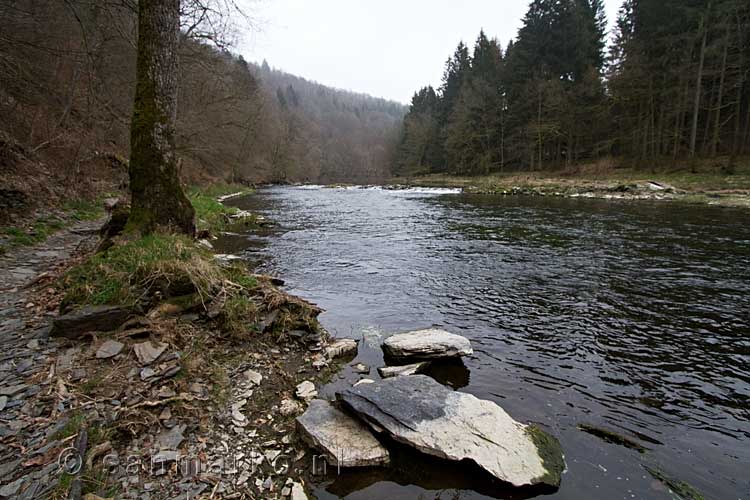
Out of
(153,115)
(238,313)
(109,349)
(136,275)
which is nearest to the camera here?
(109,349)

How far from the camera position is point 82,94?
1517cm

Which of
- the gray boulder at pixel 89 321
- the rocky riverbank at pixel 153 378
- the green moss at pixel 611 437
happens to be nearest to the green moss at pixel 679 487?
the green moss at pixel 611 437

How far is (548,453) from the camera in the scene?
3.64 meters

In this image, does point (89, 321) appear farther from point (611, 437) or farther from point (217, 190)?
point (217, 190)

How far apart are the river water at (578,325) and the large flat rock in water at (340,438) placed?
0.14m

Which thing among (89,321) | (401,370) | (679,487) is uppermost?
(89,321)

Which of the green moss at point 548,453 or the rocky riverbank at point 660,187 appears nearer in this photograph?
the green moss at point 548,453

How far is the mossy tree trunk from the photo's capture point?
6.54 metres

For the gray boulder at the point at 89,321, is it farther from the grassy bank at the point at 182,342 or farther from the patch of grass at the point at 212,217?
the patch of grass at the point at 212,217

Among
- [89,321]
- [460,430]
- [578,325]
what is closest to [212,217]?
[89,321]

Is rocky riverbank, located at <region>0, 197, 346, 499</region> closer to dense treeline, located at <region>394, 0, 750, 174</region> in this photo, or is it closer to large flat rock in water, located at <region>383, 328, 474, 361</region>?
large flat rock in water, located at <region>383, 328, 474, 361</region>

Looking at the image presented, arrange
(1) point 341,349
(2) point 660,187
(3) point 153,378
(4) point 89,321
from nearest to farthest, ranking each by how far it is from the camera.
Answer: (3) point 153,378
(4) point 89,321
(1) point 341,349
(2) point 660,187

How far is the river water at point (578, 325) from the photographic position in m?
3.65

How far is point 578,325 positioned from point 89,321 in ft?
23.8
